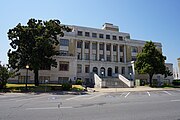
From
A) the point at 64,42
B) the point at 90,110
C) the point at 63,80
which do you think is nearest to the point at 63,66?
the point at 63,80

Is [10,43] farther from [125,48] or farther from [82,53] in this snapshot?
[125,48]

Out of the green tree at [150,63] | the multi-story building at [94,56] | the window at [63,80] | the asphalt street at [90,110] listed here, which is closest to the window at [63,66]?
the multi-story building at [94,56]

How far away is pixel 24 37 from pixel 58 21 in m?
7.36

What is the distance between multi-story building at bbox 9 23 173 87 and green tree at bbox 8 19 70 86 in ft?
30.5

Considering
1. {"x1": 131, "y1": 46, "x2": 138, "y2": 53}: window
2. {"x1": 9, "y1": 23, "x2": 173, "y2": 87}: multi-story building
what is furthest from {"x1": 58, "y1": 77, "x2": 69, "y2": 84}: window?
{"x1": 131, "y1": 46, "x2": 138, "y2": 53}: window

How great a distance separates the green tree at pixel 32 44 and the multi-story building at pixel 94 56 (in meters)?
9.29

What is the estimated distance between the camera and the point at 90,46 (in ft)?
172

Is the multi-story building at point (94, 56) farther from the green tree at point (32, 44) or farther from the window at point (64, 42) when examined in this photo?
the green tree at point (32, 44)

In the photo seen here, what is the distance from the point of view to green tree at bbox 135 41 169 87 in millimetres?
40156

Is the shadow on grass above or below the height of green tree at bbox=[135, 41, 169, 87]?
below

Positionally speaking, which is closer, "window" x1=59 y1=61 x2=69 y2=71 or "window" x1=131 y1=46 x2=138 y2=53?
"window" x1=59 y1=61 x2=69 y2=71

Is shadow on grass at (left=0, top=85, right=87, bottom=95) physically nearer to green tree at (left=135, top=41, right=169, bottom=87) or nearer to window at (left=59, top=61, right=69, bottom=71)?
window at (left=59, top=61, right=69, bottom=71)

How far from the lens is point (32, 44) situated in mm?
32062

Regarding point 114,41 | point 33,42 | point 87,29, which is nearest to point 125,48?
point 114,41
